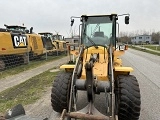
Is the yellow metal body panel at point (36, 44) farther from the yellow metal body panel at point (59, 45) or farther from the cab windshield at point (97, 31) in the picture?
the cab windshield at point (97, 31)

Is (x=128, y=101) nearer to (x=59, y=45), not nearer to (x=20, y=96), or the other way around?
(x=20, y=96)

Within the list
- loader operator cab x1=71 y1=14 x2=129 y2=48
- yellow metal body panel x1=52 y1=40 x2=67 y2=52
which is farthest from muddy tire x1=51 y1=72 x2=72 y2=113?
yellow metal body panel x1=52 y1=40 x2=67 y2=52

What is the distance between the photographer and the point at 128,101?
515 cm

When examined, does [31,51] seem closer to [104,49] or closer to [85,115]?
[104,49]

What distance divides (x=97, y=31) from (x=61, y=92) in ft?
8.51

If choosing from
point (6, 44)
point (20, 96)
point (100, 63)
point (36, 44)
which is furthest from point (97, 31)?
point (36, 44)

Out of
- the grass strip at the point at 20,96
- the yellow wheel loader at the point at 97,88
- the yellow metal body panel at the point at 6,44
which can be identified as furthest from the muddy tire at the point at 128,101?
the yellow metal body panel at the point at 6,44

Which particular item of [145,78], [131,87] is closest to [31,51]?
[145,78]

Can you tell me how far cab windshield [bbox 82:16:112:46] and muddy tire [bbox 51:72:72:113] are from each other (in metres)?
1.85

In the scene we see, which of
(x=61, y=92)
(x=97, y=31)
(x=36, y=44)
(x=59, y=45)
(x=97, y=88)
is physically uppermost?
(x=97, y=31)

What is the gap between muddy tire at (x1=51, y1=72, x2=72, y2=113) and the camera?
5602mm

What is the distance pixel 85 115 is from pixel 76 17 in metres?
4.28

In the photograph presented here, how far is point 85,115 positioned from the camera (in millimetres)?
4645

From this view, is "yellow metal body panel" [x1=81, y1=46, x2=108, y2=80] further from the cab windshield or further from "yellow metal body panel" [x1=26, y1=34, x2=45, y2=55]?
"yellow metal body panel" [x1=26, y1=34, x2=45, y2=55]
